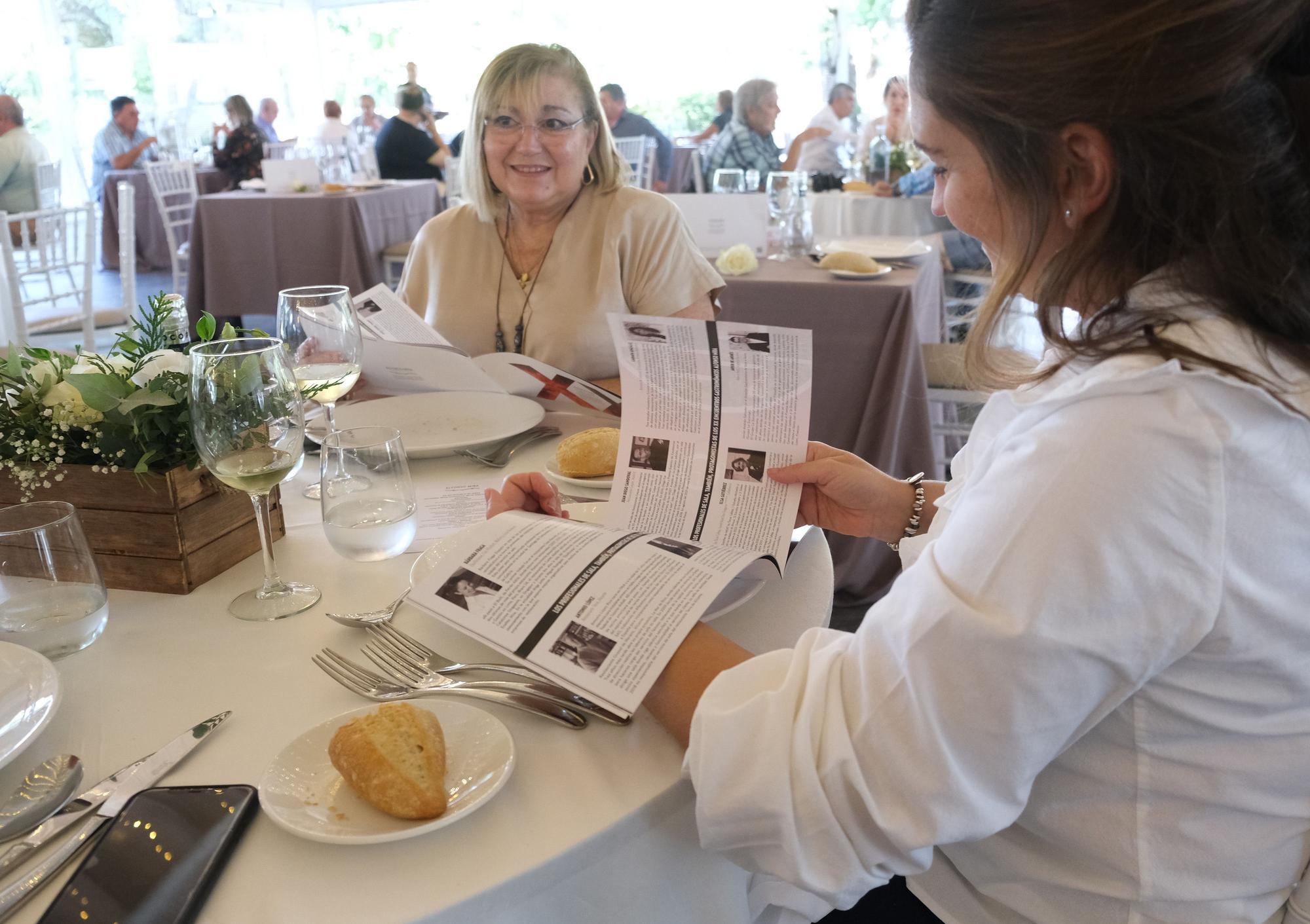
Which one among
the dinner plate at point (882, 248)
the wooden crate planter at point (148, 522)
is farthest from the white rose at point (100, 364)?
the dinner plate at point (882, 248)

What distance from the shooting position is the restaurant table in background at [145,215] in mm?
7637

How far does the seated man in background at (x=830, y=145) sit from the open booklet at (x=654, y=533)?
362 centimetres

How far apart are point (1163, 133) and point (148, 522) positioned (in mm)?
907

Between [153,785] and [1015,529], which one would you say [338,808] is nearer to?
[153,785]

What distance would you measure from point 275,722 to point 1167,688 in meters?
0.63

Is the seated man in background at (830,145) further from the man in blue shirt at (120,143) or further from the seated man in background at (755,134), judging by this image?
the man in blue shirt at (120,143)

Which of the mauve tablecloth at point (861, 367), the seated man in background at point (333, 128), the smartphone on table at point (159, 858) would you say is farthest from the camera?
the seated man in background at point (333, 128)

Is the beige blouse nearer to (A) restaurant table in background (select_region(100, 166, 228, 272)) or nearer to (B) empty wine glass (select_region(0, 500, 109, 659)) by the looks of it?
(B) empty wine glass (select_region(0, 500, 109, 659))

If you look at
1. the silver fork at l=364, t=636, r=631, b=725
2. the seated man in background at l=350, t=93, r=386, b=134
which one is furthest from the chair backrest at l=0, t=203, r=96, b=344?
the seated man in background at l=350, t=93, r=386, b=134

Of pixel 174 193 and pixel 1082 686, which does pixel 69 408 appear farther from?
pixel 174 193

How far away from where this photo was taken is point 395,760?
625mm

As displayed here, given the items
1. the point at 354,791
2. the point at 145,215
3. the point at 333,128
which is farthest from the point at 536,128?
the point at 333,128

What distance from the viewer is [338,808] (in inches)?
24.8

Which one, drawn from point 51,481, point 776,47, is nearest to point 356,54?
point 776,47
